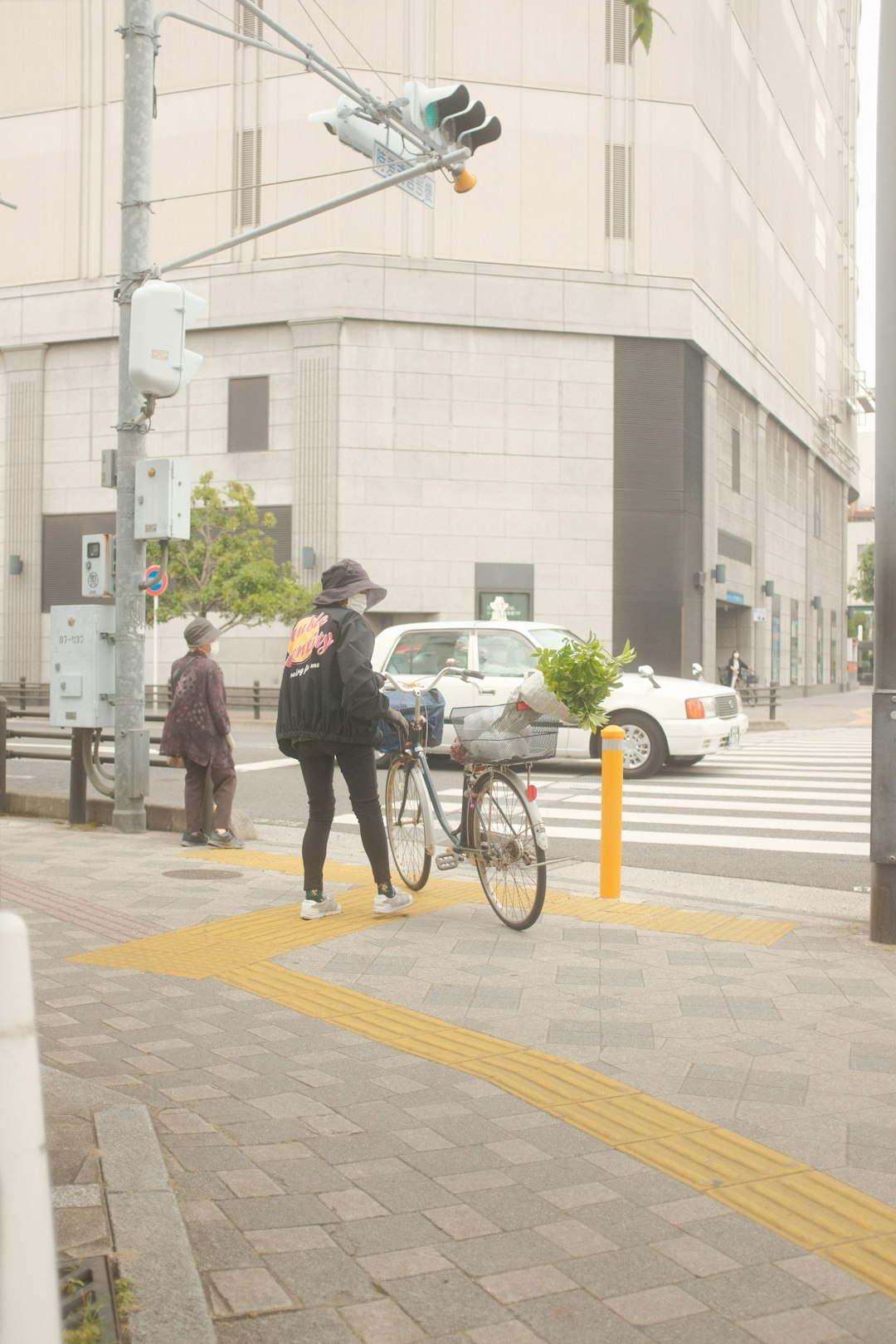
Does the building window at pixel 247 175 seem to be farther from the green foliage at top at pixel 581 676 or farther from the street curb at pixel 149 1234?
the street curb at pixel 149 1234

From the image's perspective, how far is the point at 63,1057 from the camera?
445 centimetres

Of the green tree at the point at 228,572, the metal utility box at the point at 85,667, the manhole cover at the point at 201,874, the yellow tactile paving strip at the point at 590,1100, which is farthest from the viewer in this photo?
the green tree at the point at 228,572

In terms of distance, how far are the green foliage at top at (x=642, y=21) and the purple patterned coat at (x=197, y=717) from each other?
24.3 ft

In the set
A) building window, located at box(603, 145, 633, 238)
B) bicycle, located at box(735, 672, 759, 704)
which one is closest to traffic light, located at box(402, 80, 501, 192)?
bicycle, located at box(735, 672, 759, 704)

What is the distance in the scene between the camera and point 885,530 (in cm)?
639

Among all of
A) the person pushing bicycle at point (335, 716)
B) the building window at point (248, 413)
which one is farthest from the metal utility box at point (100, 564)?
the building window at point (248, 413)

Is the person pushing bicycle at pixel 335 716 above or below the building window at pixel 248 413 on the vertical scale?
below

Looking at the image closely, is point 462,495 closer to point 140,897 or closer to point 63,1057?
point 140,897

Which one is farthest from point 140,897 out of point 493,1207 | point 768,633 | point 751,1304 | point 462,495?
point 768,633

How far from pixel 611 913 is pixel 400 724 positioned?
59.4 inches

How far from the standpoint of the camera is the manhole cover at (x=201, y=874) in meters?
8.31

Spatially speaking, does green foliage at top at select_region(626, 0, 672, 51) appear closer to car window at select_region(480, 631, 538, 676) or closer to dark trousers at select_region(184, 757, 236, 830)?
dark trousers at select_region(184, 757, 236, 830)

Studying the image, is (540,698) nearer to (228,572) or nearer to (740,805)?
(740,805)

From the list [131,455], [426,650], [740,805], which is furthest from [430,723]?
[426,650]
